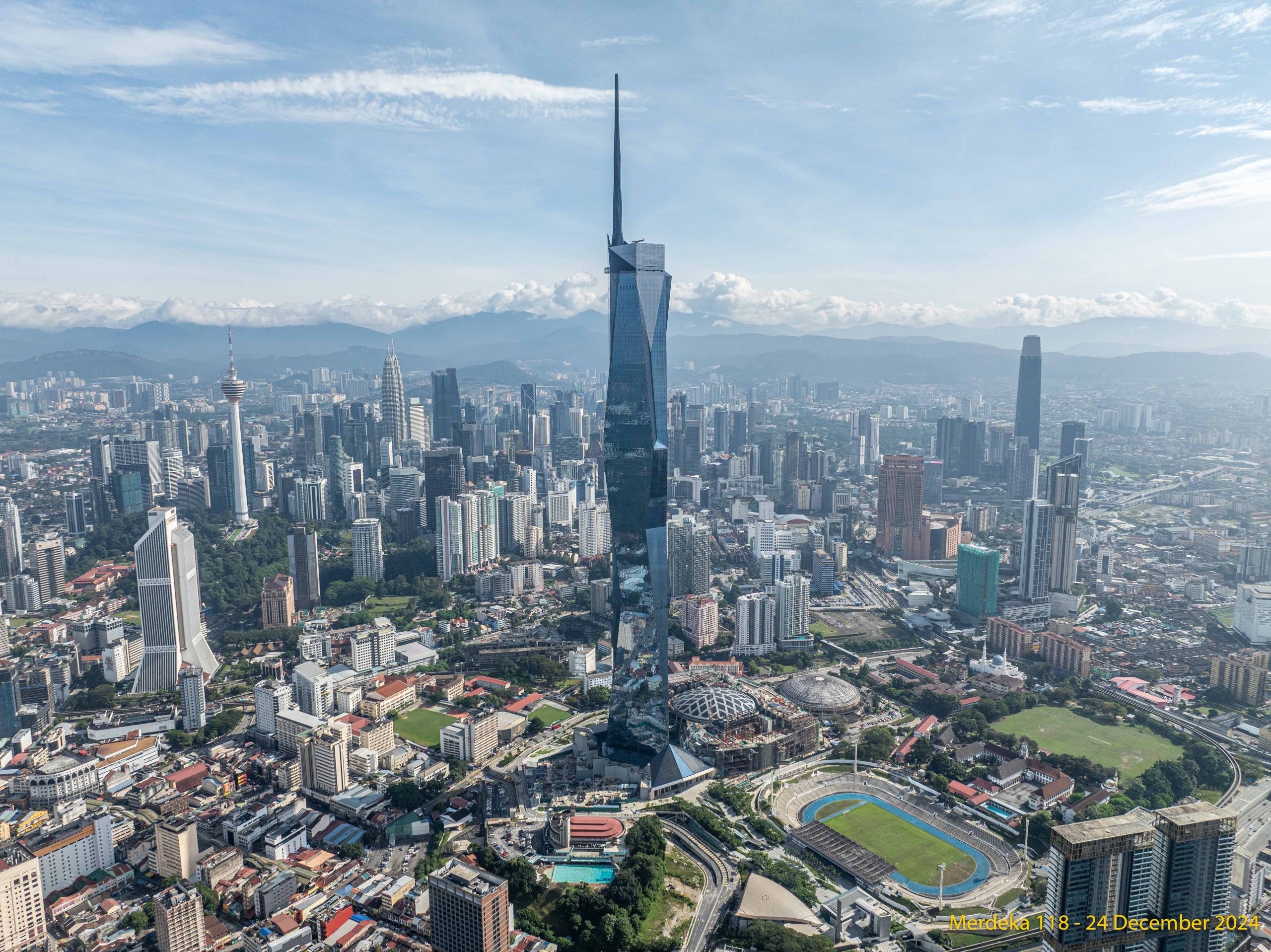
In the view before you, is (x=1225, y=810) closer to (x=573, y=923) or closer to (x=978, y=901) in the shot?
(x=978, y=901)

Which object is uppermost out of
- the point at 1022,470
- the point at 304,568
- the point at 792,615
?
the point at 1022,470

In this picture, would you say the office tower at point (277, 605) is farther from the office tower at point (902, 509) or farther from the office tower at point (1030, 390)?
the office tower at point (1030, 390)

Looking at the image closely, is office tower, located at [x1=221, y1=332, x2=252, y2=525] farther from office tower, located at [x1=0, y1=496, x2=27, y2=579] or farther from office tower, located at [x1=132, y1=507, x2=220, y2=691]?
office tower, located at [x1=132, y1=507, x2=220, y2=691]

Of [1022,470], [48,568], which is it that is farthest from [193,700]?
[1022,470]

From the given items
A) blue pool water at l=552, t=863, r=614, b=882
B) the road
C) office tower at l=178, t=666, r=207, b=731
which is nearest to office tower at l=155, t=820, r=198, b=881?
office tower at l=178, t=666, r=207, b=731

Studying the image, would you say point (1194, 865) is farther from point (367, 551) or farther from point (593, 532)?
point (367, 551)

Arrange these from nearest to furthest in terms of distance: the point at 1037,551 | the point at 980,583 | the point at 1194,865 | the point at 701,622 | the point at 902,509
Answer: the point at 1194,865, the point at 701,622, the point at 980,583, the point at 1037,551, the point at 902,509

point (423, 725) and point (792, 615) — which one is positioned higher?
point (792, 615)
